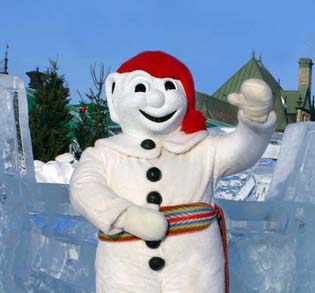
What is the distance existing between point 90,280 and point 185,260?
989 mm

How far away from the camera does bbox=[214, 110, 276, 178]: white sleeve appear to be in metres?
2.16

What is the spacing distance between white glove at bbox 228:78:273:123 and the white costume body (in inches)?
1.3

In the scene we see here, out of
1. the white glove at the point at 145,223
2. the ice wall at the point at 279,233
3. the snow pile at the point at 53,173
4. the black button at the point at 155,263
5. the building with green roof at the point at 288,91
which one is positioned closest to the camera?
the white glove at the point at 145,223

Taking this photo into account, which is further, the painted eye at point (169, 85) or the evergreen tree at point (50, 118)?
the evergreen tree at point (50, 118)

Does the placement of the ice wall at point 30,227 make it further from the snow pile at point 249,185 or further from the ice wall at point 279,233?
the snow pile at point 249,185

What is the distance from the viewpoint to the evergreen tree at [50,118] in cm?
1377

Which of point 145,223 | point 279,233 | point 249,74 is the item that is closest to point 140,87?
point 145,223


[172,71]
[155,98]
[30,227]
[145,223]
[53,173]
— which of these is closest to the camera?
[145,223]

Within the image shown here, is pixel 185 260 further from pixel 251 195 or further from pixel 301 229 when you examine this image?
pixel 251 195

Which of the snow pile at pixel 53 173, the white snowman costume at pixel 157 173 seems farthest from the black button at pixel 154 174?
the snow pile at pixel 53 173

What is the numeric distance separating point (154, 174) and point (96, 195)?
20cm

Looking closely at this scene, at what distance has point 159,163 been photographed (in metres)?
2.26

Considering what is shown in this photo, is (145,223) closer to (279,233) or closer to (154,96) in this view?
(154,96)

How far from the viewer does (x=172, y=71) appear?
237 cm
